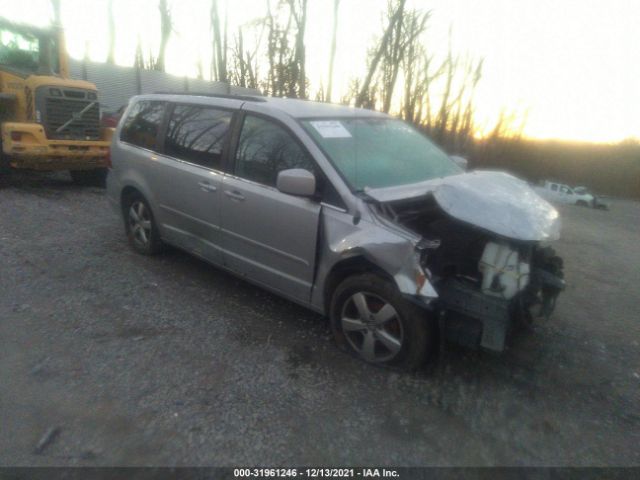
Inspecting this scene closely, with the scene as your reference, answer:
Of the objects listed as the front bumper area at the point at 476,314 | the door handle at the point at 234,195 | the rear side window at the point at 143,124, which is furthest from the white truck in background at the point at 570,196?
the front bumper area at the point at 476,314

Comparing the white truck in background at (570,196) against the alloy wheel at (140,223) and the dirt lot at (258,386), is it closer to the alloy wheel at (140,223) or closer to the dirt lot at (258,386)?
the dirt lot at (258,386)

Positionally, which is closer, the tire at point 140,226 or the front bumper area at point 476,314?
the front bumper area at point 476,314

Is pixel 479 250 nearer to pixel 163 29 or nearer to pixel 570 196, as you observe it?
pixel 163 29

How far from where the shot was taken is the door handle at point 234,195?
13.4 ft

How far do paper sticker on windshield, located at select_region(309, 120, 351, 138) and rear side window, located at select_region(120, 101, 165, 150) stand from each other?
75.6 inches

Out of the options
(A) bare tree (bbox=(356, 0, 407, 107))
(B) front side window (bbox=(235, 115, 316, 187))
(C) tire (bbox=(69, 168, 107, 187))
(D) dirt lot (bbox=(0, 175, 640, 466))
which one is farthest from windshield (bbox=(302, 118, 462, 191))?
(A) bare tree (bbox=(356, 0, 407, 107))

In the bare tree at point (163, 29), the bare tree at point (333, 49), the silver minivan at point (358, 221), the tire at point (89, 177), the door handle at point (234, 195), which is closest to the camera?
the silver minivan at point (358, 221)

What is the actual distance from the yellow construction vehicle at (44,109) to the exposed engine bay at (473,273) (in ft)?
23.6

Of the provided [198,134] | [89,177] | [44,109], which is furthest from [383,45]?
[198,134]

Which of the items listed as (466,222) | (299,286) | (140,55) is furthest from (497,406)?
(140,55)

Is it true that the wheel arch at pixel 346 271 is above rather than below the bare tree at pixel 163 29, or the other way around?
below

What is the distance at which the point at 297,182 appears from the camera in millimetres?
3451

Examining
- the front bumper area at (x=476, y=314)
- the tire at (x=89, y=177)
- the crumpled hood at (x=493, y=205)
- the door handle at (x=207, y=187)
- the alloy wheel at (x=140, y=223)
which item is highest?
the crumpled hood at (x=493, y=205)

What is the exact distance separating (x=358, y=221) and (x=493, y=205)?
890 millimetres
